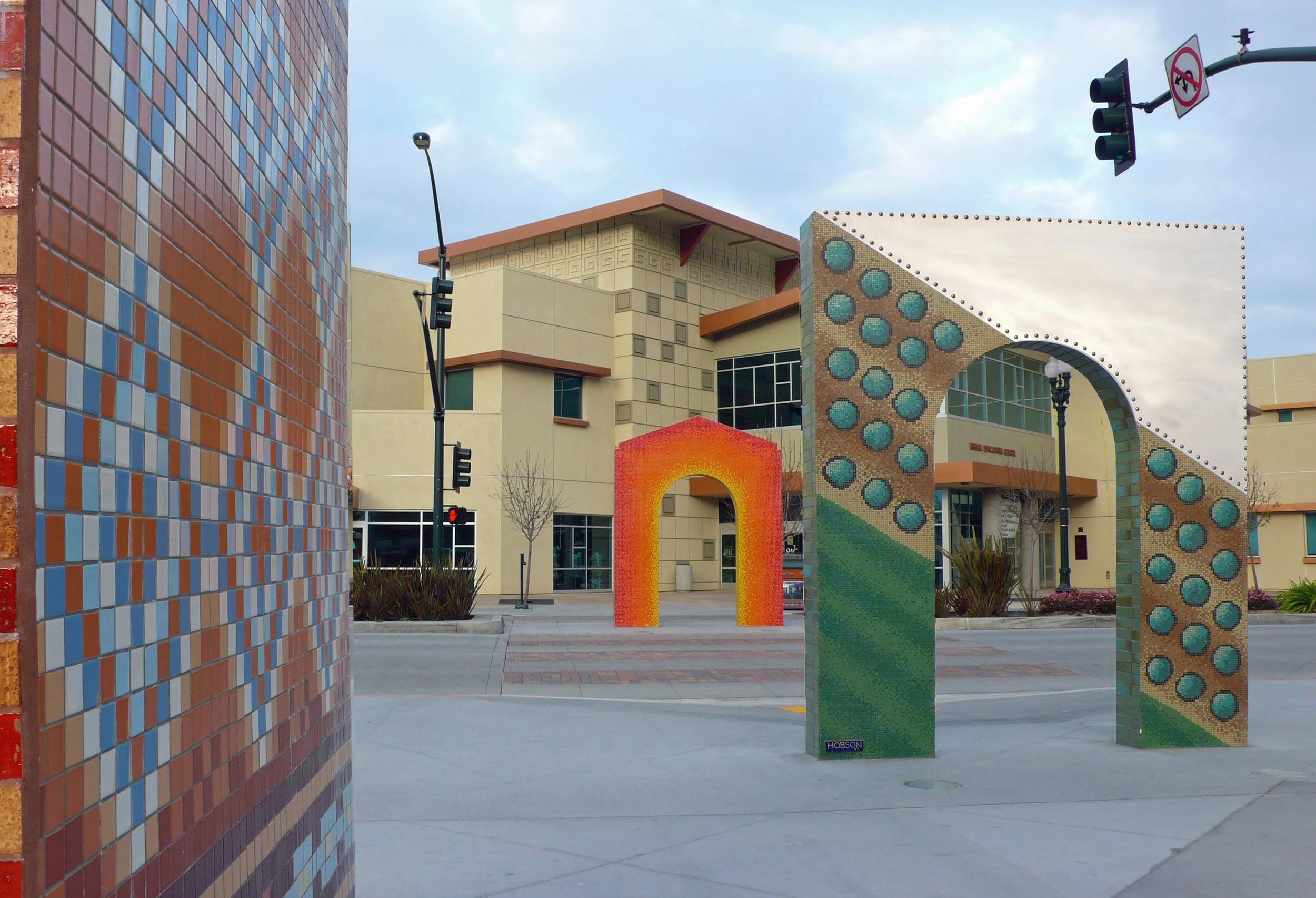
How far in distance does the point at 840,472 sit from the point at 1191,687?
11.5 ft

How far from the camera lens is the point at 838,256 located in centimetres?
974

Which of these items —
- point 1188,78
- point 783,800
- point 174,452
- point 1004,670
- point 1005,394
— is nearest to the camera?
point 174,452

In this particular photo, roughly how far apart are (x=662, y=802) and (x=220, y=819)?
5.71m

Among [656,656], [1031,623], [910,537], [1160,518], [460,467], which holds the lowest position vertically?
[1031,623]

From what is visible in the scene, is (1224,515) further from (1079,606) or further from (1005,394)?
(1005,394)

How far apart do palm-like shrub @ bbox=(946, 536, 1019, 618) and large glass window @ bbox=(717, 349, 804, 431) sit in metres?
17.8

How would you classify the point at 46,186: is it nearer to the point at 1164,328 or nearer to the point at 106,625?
the point at 106,625

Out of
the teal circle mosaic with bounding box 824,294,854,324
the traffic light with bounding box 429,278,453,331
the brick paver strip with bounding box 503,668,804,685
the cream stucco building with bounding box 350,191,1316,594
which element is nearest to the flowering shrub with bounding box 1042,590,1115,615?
the cream stucco building with bounding box 350,191,1316,594

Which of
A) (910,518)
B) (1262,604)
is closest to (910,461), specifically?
(910,518)

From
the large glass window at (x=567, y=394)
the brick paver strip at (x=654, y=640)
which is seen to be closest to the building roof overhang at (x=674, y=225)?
the large glass window at (x=567, y=394)

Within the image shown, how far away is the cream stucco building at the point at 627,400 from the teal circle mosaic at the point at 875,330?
28692 millimetres

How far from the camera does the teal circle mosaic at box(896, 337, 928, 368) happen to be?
32.1 feet

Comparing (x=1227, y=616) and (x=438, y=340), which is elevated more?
(x=438, y=340)

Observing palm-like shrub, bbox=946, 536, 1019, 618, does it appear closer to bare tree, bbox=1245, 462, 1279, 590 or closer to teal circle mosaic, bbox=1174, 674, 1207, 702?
teal circle mosaic, bbox=1174, 674, 1207, 702
